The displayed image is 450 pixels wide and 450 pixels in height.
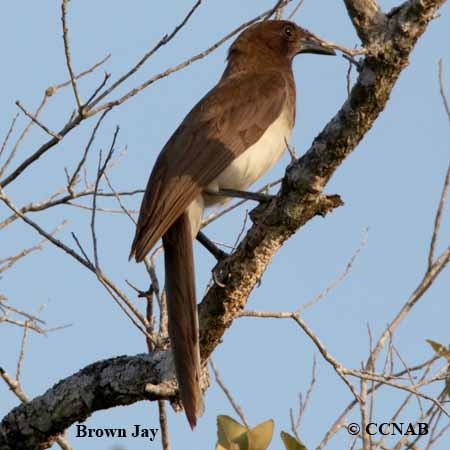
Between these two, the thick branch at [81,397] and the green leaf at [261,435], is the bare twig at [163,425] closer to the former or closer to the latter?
the thick branch at [81,397]

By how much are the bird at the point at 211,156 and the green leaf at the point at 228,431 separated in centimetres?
59

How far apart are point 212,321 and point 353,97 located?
4.25ft

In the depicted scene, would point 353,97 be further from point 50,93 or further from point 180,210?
point 50,93

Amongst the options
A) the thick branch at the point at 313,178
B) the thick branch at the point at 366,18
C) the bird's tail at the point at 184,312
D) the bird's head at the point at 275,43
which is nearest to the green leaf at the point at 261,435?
the bird's tail at the point at 184,312

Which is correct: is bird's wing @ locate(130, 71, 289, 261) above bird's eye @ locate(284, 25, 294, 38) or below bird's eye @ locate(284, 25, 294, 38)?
below

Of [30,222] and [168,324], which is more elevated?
[30,222]

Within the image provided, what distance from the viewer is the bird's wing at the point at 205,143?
4.68 meters

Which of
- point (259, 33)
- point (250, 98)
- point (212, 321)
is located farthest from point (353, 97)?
point (259, 33)

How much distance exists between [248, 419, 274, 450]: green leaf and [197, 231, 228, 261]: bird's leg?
1637 millimetres

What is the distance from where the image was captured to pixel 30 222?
4.31 meters

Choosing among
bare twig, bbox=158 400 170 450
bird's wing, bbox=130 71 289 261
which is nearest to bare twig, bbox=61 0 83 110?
bird's wing, bbox=130 71 289 261

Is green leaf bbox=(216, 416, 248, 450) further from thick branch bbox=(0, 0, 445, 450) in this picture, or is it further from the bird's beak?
the bird's beak

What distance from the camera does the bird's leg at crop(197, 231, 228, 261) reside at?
5113 millimetres

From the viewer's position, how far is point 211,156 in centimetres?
516
